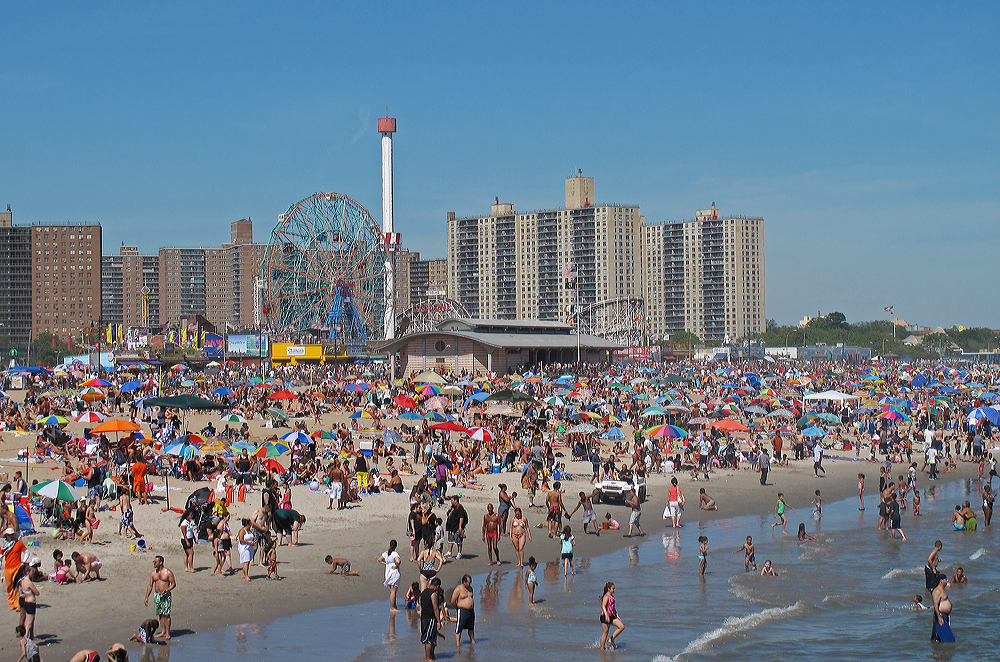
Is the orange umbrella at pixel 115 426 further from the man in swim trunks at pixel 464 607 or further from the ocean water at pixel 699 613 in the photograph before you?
the man in swim trunks at pixel 464 607

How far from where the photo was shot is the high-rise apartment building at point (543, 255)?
170000 mm

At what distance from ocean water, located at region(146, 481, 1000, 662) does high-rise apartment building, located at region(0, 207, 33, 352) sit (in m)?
148

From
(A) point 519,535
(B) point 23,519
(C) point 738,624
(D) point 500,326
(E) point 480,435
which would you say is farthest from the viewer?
(D) point 500,326

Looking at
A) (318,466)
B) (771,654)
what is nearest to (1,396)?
(318,466)

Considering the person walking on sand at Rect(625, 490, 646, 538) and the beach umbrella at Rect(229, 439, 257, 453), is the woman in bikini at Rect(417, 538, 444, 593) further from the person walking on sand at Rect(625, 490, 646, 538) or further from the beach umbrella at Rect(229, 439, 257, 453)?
the beach umbrella at Rect(229, 439, 257, 453)

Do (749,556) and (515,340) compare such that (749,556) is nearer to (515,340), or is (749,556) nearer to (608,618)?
(608,618)

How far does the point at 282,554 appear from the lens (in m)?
18.0

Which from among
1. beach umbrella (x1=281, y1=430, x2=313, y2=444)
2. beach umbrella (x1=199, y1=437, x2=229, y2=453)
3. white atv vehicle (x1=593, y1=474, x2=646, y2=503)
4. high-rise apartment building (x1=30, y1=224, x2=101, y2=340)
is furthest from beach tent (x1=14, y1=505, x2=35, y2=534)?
high-rise apartment building (x1=30, y1=224, x2=101, y2=340)

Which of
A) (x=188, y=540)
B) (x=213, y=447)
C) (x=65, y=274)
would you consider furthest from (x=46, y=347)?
(x=188, y=540)

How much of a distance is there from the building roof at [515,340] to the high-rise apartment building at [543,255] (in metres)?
94.9

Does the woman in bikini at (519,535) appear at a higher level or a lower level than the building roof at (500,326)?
lower

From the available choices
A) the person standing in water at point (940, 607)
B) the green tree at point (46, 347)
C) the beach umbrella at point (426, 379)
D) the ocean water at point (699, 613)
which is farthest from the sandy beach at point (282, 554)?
the green tree at point (46, 347)

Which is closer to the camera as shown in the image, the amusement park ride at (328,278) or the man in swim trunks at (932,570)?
the man in swim trunks at (932,570)

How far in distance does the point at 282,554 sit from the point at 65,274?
5716 inches
